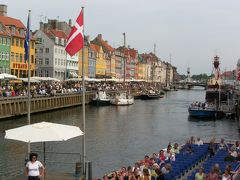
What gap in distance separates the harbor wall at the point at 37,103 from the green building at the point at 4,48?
1213 cm

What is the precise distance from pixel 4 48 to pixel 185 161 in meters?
60.3

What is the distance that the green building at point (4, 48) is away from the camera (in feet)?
255

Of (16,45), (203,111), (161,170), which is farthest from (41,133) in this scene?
(16,45)

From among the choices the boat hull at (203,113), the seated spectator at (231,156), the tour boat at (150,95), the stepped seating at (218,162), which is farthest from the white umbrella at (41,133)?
the tour boat at (150,95)

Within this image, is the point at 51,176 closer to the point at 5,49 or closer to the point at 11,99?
the point at 11,99

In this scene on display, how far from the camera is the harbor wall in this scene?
2120 inches

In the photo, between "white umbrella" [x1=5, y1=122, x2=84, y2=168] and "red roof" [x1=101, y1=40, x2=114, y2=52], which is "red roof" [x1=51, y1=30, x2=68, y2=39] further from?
"white umbrella" [x1=5, y1=122, x2=84, y2=168]

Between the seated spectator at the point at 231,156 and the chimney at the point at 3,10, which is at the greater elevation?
the chimney at the point at 3,10

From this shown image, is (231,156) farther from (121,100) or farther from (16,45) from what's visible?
(16,45)

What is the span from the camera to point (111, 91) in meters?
98.7

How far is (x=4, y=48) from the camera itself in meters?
78.8

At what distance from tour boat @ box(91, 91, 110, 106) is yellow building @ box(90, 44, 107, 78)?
4683 centimetres

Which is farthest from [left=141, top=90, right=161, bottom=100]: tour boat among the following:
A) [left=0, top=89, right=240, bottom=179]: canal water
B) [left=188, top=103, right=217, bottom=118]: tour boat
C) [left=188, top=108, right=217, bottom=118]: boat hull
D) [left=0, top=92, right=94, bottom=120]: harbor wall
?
[left=188, top=108, right=217, bottom=118]: boat hull

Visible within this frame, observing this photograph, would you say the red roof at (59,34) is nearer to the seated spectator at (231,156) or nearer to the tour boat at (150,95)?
the tour boat at (150,95)
